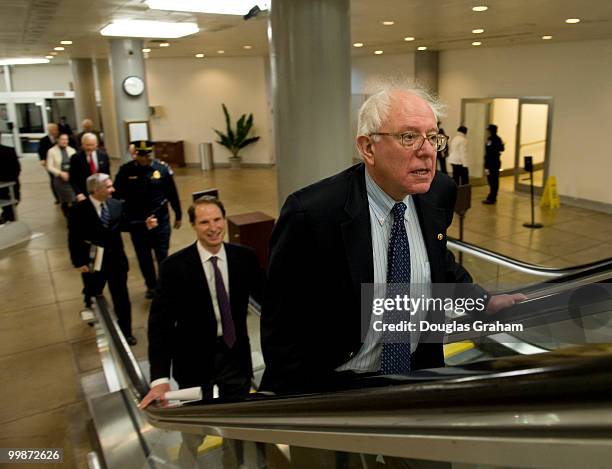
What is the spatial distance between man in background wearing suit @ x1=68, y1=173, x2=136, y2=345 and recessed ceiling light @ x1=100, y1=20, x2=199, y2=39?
16.9ft

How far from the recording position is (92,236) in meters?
5.22

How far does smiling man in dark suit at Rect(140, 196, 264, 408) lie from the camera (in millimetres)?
3158

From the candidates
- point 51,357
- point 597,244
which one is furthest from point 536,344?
point 597,244

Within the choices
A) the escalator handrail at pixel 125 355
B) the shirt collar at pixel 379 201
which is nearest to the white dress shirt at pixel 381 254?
the shirt collar at pixel 379 201

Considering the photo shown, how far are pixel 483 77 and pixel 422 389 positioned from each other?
15130mm

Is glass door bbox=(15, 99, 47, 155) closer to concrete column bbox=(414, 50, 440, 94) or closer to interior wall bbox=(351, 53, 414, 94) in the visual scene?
interior wall bbox=(351, 53, 414, 94)

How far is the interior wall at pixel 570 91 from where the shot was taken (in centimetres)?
1166

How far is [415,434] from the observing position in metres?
0.95

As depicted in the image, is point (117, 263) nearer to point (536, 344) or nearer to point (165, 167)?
point (165, 167)

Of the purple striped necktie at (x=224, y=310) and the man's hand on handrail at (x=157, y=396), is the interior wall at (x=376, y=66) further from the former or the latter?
the man's hand on handrail at (x=157, y=396)

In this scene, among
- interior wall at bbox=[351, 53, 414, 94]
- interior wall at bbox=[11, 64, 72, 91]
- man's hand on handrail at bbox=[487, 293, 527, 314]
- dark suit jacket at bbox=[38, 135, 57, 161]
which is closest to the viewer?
man's hand on handrail at bbox=[487, 293, 527, 314]

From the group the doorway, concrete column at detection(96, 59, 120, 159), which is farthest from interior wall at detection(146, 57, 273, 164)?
the doorway

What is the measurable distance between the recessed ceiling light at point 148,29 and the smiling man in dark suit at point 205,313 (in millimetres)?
7358

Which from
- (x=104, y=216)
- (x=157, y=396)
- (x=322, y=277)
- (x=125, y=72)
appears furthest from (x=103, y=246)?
(x=125, y=72)
